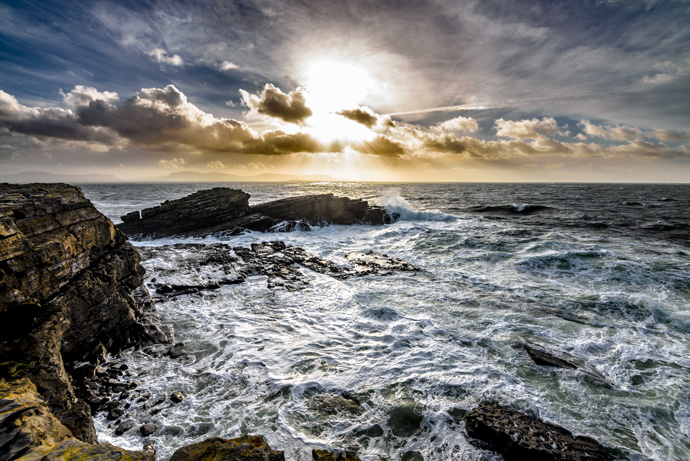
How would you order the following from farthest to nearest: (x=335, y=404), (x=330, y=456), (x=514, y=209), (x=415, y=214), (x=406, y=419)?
(x=514, y=209) → (x=415, y=214) → (x=335, y=404) → (x=406, y=419) → (x=330, y=456)

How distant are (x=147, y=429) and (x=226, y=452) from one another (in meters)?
3.31

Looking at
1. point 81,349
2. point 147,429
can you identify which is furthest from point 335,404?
point 81,349

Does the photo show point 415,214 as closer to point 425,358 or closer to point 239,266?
point 239,266

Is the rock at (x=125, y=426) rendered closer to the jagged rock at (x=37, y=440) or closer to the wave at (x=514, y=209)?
the jagged rock at (x=37, y=440)

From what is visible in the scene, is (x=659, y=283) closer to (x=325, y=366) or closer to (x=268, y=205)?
(x=325, y=366)

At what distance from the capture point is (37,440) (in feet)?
11.6

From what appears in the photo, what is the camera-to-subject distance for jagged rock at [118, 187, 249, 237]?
89.0 ft

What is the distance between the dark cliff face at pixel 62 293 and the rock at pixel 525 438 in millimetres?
7805

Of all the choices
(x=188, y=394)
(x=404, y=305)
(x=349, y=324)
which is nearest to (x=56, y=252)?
(x=188, y=394)

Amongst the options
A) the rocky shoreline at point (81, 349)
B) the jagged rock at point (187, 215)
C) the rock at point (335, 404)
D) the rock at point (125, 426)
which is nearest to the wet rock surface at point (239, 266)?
the rocky shoreline at point (81, 349)

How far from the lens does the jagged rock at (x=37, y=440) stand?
3.35m

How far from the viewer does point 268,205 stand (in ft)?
109

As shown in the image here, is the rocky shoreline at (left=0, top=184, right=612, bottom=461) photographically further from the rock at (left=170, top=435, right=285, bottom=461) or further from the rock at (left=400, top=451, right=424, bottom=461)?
the rock at (left=400, top=451, right=424, bottom=461)

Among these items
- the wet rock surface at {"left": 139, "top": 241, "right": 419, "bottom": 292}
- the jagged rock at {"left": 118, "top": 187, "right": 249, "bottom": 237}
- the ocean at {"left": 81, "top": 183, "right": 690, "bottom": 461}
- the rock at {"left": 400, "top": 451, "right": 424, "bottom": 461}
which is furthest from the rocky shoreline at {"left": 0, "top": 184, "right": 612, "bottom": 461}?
the jagged rock at {"left": 118, "top": 187, "right": 249, "bottom": 237}
